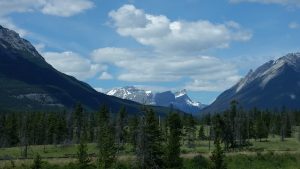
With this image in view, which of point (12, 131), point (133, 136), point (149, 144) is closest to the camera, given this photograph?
point (149, 144)

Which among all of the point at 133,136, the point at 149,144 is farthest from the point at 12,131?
the point at 149,144

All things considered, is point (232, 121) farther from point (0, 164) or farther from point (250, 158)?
point (0, 164)

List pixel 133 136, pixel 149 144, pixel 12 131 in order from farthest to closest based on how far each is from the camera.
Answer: pixel 12 131, pixel 133 136, pixel 149 144

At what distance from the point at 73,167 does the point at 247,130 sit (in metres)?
100

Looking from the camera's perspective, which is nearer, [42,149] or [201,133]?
[42,149]

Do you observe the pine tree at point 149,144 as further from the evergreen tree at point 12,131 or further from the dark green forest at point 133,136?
the evergreen tree at point 12,131

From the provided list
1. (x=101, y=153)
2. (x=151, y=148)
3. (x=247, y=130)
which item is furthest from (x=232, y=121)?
(x=151, y=148)

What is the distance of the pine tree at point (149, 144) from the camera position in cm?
6681

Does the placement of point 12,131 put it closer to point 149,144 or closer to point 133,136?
point 133,136

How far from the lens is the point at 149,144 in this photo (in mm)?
67125

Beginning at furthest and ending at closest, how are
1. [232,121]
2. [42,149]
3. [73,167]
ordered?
[232,121]
[42,149]
[73,167]

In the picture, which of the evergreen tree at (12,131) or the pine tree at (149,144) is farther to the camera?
the evergreen tree at (12,131)

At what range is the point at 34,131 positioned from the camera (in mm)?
177750

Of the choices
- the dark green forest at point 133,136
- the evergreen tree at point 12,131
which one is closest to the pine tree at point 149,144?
the dark green forest at point 133,136
